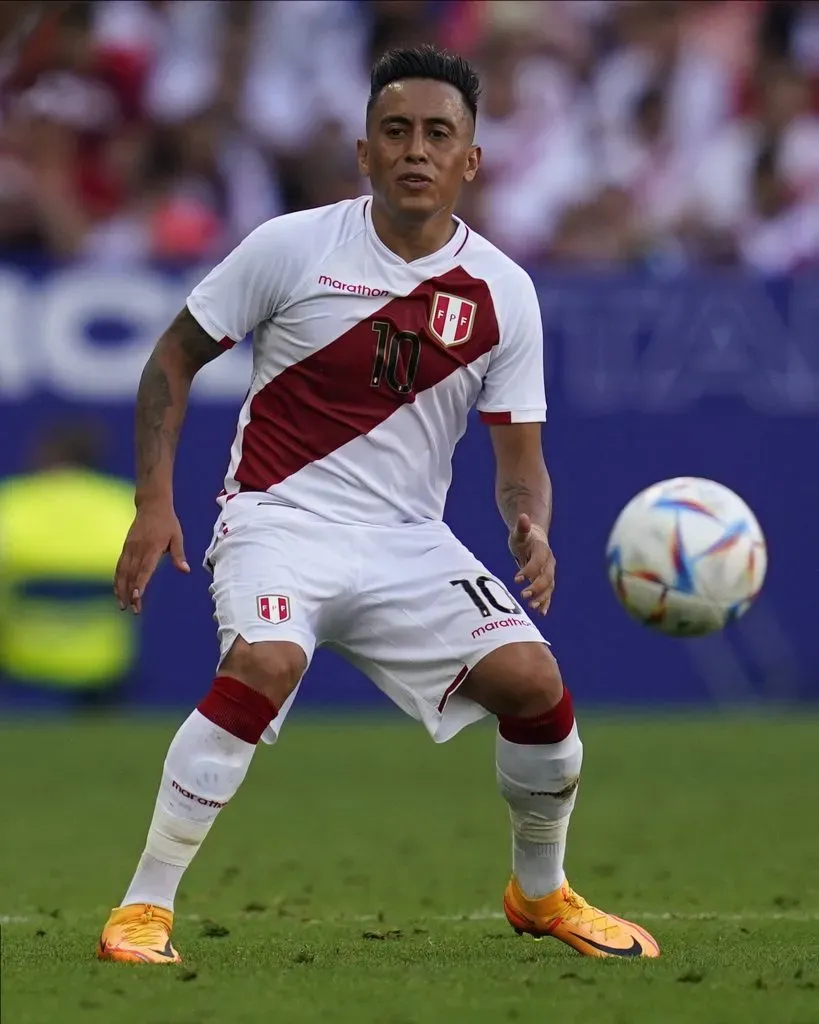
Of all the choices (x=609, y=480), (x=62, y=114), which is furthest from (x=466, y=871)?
(x=62, y=114)

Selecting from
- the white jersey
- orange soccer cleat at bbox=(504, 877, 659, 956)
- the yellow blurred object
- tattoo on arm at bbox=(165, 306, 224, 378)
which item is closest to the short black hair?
the white jersey

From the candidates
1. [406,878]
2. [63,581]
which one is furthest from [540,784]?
[63,581]

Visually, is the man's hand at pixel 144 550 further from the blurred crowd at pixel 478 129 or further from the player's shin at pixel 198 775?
the blurred crowd at pixel 478 129

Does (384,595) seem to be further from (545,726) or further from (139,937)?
(139,937)

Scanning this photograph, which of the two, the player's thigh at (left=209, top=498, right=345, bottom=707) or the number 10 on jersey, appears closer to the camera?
the player's thigh at (left=209, top=498, right=345, bottom=707)

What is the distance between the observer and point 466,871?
7637mm

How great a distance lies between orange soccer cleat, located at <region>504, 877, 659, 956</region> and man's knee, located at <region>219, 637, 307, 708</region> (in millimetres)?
1058

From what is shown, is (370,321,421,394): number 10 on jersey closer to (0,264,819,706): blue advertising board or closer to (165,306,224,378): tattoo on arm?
(165,306,224,378): tattoo on arm

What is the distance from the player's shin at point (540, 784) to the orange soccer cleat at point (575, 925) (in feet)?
0.13

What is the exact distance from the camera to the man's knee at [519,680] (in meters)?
5.49

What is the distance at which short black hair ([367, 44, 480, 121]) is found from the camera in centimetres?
562

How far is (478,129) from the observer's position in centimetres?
1476

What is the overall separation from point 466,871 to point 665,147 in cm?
854

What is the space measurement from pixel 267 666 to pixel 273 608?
0.57 feet
